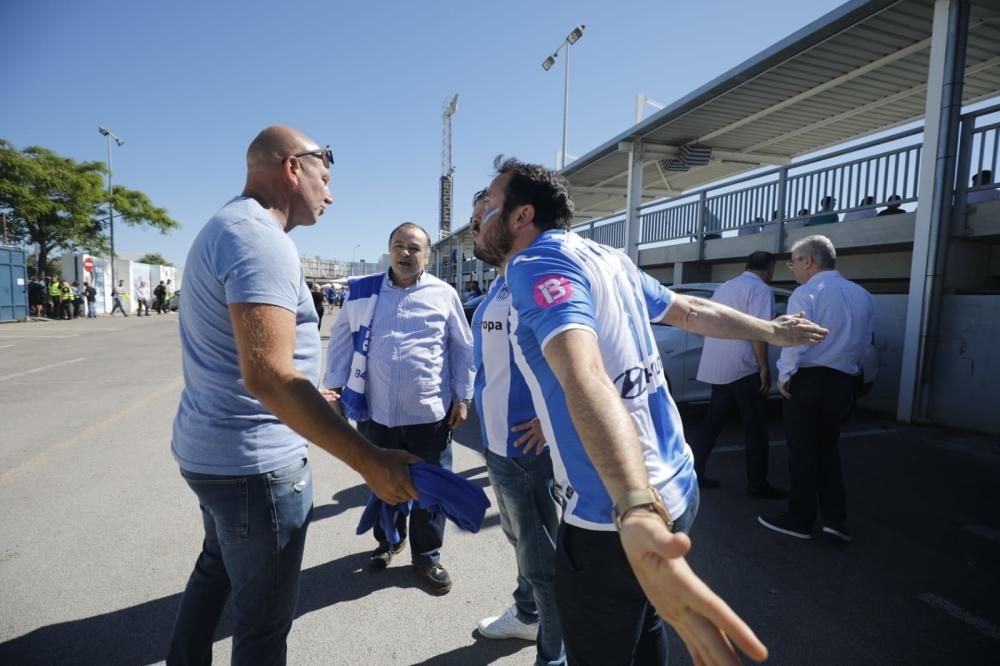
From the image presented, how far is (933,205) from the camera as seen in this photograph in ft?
21.8

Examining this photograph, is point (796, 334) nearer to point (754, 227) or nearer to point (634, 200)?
point (754, 227)

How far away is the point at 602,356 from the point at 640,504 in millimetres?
494

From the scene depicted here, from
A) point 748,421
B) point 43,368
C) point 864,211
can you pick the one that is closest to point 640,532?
point 748,421

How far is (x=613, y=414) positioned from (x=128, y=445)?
613 cm

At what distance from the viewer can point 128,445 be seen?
5.48 metres

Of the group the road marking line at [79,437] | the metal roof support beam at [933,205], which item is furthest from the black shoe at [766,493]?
the road marking line at [79,437]

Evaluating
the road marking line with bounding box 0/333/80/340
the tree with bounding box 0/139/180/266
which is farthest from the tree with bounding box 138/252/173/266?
the road marking line with bounding box 0/333/80/340

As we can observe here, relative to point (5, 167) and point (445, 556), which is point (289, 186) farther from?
point (5, 167)

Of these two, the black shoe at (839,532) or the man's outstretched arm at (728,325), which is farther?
the black shoe at (839,532)

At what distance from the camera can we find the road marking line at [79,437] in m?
4.65

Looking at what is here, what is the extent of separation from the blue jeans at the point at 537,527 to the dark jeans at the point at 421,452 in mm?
941

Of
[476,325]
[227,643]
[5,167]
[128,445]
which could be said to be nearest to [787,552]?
[476,325]

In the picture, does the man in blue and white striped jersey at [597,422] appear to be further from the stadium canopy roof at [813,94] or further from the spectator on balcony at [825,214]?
the spectator on balcony at [825,214]

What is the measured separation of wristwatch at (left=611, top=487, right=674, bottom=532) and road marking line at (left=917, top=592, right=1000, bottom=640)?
2.92 m
